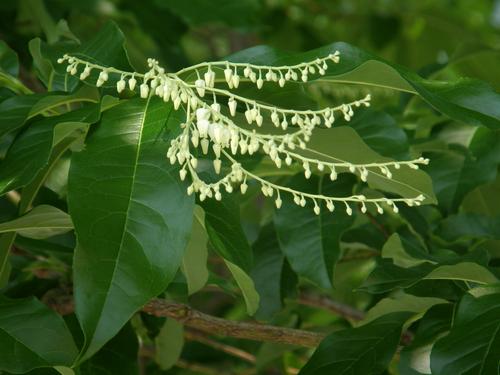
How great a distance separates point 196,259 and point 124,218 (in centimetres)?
26

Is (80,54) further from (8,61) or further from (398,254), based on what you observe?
(398,254)

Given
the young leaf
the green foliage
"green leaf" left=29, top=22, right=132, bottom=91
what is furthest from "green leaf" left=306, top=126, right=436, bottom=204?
"green leaf" left=29, top=22, right=132, bottom=91

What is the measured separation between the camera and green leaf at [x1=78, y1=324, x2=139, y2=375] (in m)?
1.28

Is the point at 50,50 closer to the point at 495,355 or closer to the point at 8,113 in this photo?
the point at 8,113

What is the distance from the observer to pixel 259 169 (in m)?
1.44

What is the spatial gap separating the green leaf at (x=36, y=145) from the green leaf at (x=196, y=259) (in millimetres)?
185

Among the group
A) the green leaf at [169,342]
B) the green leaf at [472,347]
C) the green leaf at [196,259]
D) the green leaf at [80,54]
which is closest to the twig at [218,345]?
the green leaf at [169,342]

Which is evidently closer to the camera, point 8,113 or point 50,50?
point 8,113

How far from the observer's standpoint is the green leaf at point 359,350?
3.90ft

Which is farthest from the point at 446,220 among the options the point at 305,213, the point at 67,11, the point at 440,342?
the point at 67,11

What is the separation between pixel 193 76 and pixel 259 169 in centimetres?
39

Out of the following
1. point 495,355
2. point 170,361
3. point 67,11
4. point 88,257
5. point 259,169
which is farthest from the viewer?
point 67,11

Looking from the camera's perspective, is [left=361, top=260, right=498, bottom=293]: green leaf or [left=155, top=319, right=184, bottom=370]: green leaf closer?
[left=361, top=260, right=498, bottom=293]: green leaf

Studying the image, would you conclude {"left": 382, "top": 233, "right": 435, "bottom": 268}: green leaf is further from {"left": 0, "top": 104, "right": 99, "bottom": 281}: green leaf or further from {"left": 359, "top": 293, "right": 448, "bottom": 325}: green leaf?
{"left": 0, "top": 104, "right": 99, "bottom": 281}: green leaf
